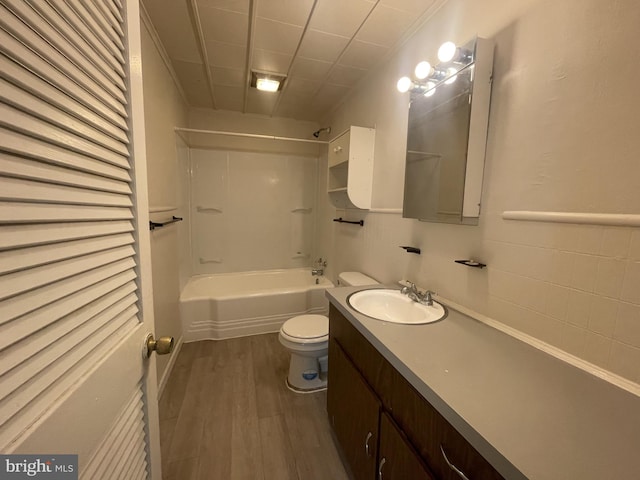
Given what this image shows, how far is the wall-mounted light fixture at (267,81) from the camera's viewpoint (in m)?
2.21

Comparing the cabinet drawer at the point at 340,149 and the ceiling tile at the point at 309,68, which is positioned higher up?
the ceiling tile at the point at 309,68

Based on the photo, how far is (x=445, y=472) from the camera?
0.70 metres

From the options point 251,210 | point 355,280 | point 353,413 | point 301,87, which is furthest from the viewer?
point 251,210

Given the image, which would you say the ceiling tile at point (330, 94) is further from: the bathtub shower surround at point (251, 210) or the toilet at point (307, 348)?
the toilet at point (307, 348)

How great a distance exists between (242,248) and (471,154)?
2815 mm

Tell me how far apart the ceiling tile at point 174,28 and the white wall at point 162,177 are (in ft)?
0.29

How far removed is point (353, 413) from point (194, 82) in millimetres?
2762

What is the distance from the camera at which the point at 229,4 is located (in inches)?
56.2

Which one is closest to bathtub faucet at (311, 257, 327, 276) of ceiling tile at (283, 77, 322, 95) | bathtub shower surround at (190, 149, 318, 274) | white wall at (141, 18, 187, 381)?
bathtub shower surround at (190, 149, 318, 274)

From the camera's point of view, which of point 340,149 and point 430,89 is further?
point 340,149

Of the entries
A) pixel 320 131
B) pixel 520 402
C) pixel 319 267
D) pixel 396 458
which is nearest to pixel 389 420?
pixel 396 458

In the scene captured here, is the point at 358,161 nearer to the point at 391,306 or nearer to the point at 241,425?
the point at 391,306

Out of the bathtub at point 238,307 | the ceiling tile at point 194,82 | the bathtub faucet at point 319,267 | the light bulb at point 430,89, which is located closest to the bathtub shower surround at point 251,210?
the bathtub faucet at point 319,267

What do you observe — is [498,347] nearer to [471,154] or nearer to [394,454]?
[394,454]
